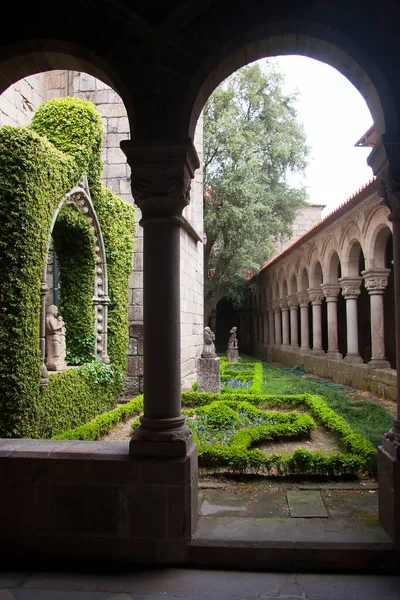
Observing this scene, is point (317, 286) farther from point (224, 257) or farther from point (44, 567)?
point (44, 567)

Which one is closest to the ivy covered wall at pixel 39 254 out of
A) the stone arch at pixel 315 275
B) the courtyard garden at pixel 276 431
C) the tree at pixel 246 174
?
the courtyard garden at pixel 276 431

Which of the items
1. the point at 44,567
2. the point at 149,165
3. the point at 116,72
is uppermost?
the point at 116,72

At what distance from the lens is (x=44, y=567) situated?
292 cm

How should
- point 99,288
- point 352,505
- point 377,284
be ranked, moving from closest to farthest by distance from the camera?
point 352,505
point 99,288
point 377,284

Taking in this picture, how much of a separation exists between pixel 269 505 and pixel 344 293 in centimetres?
937

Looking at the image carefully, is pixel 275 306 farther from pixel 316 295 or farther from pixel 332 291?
pixel 332 291

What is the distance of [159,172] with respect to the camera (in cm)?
312

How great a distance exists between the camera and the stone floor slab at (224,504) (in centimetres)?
353

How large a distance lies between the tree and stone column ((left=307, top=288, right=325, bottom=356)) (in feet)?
13.8

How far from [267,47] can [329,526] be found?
3.23 metres

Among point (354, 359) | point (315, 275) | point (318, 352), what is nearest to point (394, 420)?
point (354, 359)

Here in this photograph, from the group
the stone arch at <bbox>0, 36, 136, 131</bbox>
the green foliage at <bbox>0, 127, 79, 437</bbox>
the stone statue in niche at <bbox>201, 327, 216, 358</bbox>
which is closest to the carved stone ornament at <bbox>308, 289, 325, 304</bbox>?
the stone statue in niche at <bbox>201, 327, 216, 358</bbox>

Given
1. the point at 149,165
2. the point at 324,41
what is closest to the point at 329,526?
the point at 149,165

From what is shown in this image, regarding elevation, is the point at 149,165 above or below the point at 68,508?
above
